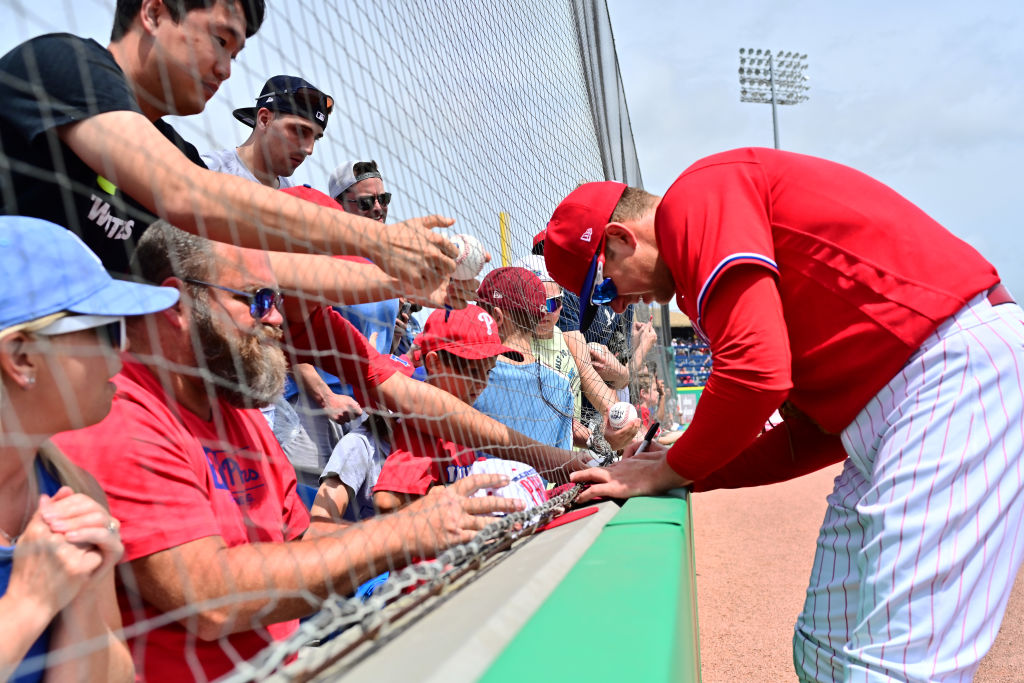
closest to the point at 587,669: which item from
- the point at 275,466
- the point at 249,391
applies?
the point at 249,391

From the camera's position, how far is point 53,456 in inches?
40.0

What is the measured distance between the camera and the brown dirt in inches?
134

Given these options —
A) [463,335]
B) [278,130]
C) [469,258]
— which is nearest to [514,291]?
[463,335]

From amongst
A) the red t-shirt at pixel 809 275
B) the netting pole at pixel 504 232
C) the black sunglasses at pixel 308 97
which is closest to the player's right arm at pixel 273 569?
the red t-shirt at pixel 809 275

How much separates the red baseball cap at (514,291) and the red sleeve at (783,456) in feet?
3.08

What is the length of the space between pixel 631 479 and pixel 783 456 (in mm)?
431

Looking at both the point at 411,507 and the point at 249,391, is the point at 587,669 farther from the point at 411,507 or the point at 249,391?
the point at 249,391

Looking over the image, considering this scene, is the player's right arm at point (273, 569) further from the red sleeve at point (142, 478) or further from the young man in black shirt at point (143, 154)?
the young man in black shirt at point (143, 154)

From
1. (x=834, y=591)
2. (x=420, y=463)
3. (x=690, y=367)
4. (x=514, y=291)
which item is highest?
(x=514, y=291)

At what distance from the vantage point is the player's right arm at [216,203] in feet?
3.65

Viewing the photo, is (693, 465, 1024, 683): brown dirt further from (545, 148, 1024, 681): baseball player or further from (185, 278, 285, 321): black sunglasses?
(185, 278, 285, 321): black sunglasses

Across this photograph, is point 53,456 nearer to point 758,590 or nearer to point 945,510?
point 945,510

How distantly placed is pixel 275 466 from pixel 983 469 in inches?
56.3

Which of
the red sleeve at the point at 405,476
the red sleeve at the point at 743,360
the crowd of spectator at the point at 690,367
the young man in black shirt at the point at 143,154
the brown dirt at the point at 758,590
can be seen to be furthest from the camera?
the crowd of spectator at the point at 690,367
